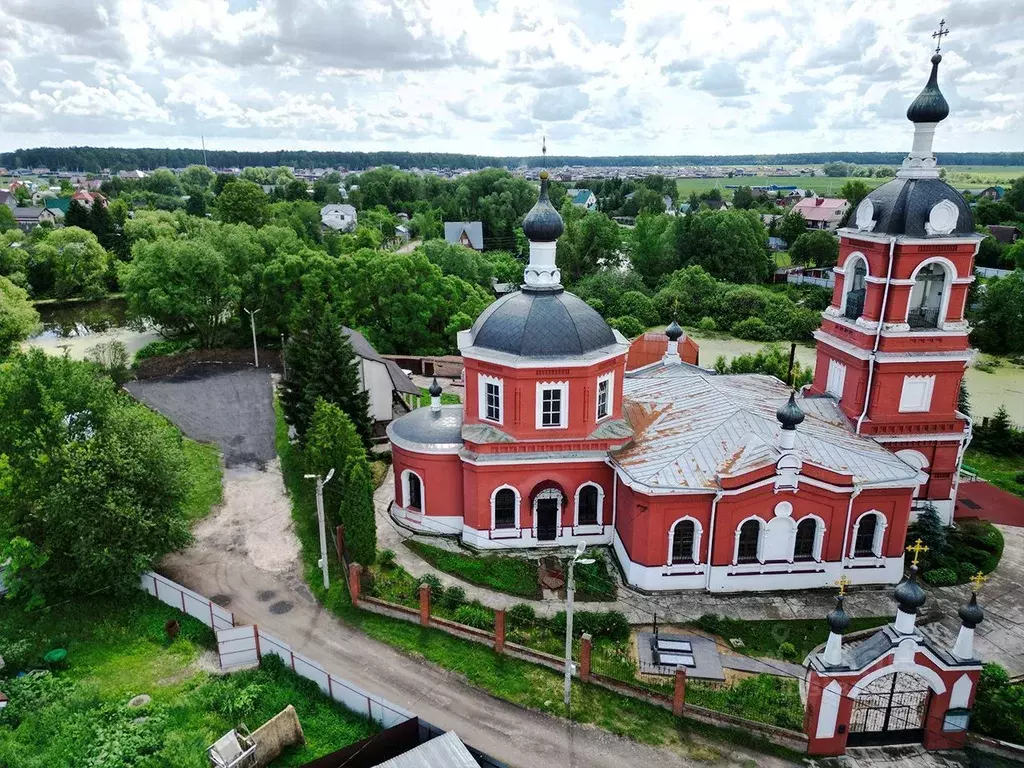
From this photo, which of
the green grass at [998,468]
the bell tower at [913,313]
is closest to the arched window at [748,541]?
the bell tower at [913,313]

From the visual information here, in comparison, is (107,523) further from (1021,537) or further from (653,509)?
(1021,537)

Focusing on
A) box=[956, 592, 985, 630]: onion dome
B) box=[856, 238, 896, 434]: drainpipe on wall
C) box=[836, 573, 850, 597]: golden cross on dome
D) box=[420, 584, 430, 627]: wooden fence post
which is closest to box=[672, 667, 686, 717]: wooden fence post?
box=[836, 573, 850, 597]: golden cross on dome

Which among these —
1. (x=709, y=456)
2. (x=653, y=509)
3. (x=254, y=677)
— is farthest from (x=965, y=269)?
(x=254, y=677)

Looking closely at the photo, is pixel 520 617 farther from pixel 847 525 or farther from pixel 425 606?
pixel 847 525

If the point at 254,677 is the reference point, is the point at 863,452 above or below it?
above

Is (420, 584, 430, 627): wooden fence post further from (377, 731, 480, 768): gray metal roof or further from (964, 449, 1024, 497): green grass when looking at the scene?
(964, 449, 1024, 497): green grass

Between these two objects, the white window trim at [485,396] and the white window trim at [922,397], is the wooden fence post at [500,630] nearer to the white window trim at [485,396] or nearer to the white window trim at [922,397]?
the white window trim at [485,396]
